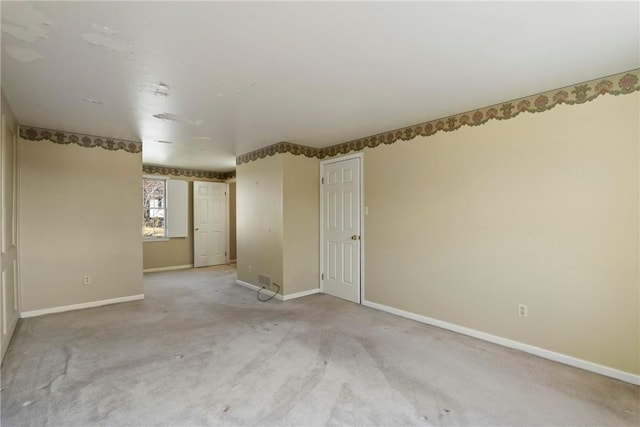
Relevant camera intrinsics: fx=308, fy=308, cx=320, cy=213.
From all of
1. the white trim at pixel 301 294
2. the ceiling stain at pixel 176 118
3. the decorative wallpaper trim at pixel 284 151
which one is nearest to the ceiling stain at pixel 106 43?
the ceiling stain at pixel 176 118

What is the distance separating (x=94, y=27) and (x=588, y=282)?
12.7 ft

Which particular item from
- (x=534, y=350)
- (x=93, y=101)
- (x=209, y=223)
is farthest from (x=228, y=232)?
(x=534, y=350)

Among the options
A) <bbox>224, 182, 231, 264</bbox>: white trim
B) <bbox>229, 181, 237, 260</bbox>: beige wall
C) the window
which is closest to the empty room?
the window

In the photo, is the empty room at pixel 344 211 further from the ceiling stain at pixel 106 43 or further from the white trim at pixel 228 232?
the white trim at pixel 228 232

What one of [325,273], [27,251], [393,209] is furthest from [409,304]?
[27,251]

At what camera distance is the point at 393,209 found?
3.88m

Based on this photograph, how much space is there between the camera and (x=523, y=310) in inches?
110

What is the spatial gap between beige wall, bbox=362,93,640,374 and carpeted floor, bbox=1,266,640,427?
13.5 inches

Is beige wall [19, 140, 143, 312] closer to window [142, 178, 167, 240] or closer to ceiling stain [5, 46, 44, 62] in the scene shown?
ceiling stain [5, 46, 44, 62]

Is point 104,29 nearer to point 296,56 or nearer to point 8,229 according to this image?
point 296,56

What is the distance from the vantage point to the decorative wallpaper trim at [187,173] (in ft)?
21.7

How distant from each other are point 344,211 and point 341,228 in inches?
10.2

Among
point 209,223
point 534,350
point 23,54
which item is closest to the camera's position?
point 23,54

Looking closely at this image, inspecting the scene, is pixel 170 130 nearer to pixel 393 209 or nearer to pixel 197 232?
pixel 393 209
